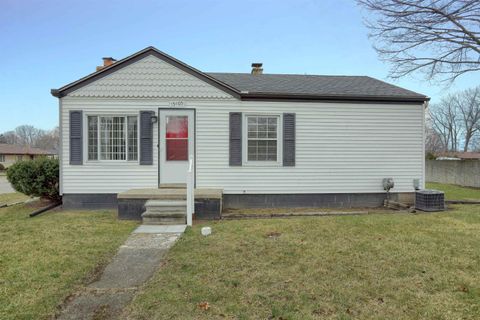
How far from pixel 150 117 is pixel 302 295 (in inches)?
246

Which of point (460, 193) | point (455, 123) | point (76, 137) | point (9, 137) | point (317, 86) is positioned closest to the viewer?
point (76, 137)

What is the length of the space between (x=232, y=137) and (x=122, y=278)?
512 cm

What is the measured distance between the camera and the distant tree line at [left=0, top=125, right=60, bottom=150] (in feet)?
227

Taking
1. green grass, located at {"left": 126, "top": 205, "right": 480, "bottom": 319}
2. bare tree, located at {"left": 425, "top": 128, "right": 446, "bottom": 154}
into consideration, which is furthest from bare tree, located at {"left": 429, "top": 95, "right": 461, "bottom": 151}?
green grass, located at {"left": 126, "top": 205, "right": 480, "bottom": 319}

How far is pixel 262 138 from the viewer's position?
8.38m

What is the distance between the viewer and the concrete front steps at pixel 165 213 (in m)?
6.50

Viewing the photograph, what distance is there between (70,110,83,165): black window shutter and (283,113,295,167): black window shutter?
17.4 feet

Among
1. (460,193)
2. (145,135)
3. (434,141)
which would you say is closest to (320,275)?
(145,135)

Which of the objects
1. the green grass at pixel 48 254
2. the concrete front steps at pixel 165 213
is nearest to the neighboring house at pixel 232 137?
the concrete front steps at pixel 165 213

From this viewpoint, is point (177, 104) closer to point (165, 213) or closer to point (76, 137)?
point (76, 137)

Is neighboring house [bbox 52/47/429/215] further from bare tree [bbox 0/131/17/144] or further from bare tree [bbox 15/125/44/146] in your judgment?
bare tree [bbox 15/125/44/146]

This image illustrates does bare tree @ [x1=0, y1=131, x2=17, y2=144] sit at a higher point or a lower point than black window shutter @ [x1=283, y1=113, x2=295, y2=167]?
higher

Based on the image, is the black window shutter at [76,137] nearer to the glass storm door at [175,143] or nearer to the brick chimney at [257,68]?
the glass storm door at [175,143]

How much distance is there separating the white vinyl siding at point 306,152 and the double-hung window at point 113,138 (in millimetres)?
219
